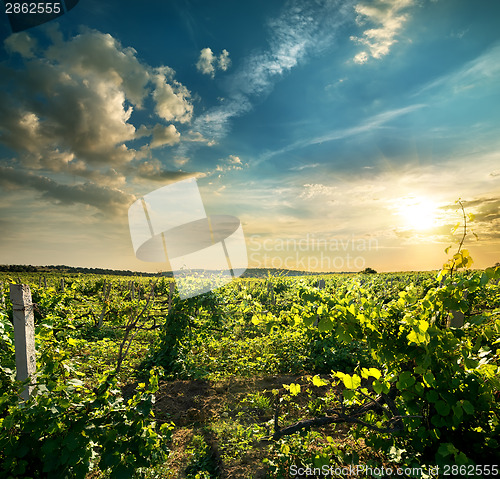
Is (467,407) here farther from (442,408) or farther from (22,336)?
(22,336)

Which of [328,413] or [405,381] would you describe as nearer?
[405,381]

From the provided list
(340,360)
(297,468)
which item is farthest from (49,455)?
(340,360)

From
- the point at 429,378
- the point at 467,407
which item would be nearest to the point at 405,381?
the point at 429,378

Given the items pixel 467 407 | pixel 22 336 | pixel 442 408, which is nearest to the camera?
pixel 467 407

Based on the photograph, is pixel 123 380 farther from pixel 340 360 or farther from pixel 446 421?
pixel 446 421

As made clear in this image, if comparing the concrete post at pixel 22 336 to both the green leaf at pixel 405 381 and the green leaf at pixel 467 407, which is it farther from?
the green leaf at pixel 467 407

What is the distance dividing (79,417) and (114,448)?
1.30 ft

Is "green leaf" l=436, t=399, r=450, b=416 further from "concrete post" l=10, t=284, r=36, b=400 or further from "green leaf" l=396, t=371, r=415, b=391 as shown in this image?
"concrete post" l=10, t=284, r=36, b=400

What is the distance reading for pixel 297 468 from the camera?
3.12 meters

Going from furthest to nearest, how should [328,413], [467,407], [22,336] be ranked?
Result: [328,413] → [22,336] → [467,407]

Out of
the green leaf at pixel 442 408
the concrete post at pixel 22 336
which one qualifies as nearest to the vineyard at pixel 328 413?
the green leaf at pixel 442 408

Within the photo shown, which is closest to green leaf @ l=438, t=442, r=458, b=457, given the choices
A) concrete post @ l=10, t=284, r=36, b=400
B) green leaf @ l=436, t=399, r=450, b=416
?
green leaf @ l=436, t=399, r=450, b=416

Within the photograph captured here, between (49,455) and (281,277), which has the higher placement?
(281,277)

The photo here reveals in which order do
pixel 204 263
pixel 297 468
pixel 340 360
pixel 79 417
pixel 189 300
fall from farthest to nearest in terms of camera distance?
1. pixel 189 300
2. pixel 204 263
3. pixel 340 360
4. pixel 297 468
5. pixel 79 417
